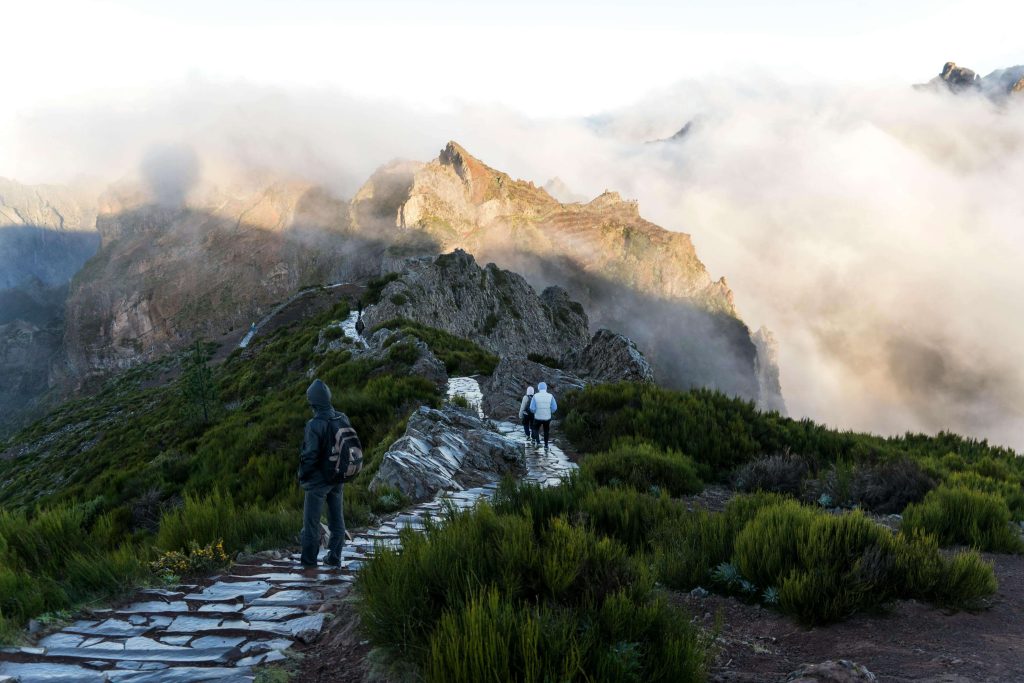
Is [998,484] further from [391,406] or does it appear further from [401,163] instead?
[401,163]

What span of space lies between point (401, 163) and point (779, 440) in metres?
194

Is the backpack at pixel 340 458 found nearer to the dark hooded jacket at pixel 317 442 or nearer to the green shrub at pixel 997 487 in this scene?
the dark hooded jacket at pixel 317 442

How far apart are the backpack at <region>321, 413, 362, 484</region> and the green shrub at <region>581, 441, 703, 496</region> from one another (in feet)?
13.6

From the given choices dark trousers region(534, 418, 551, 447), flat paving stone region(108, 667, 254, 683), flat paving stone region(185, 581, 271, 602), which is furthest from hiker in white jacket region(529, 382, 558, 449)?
flat paving stone region(108, 667, 254, 683)

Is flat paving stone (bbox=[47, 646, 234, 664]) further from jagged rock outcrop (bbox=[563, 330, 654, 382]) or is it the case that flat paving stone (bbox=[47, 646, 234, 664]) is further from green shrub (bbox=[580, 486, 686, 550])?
jagged rock outcrop (bbox=[563, 330, 654, 382])

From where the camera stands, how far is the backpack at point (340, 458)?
257 inches

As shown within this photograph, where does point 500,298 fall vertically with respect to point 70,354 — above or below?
above

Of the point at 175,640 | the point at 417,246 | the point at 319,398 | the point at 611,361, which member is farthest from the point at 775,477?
the point at 417,246

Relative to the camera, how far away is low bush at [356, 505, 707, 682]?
289cm

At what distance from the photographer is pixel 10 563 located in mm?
6141

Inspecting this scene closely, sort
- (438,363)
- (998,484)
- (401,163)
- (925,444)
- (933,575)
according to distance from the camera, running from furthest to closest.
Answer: (401,163)
(438,363)
(925,444)
(998,484)
(933,575)

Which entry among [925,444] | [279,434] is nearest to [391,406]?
[279,434]

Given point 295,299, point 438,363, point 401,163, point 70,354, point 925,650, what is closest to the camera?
point 925,650

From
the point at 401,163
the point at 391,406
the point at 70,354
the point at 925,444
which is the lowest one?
the point at 70,354
